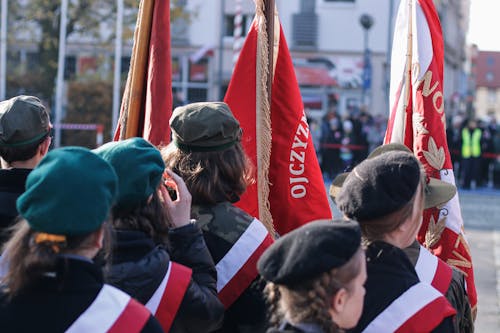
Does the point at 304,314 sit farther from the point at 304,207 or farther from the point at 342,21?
the point at 342,21

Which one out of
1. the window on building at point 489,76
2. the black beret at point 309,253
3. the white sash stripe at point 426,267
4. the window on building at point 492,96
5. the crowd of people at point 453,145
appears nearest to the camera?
the black beret at point 309,253

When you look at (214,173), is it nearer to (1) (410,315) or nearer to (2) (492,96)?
(1) (410,315)

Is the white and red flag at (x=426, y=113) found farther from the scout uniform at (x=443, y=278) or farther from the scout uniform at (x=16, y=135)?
the scout uniform at (x=16, y=135)

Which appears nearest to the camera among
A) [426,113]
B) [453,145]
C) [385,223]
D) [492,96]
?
[385,223]

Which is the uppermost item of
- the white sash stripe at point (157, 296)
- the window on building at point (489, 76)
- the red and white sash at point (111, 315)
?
the window on building at point (489, 76)

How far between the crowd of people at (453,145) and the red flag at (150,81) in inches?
681

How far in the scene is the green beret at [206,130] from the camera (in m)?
3.04

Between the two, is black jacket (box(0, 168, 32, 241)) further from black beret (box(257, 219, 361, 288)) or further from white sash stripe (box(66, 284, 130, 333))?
black beret (box(257, 219, 361, 288))

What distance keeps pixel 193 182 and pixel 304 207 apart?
840mm

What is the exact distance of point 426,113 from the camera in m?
3.98

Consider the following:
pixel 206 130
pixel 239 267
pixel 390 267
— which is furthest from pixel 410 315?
pixel 206 130

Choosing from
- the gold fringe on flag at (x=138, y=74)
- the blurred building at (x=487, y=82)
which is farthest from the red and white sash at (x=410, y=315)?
the blurred building at (x=487, y=82)

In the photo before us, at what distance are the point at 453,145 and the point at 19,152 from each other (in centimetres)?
1872

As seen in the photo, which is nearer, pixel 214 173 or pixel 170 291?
pixel 170 291
